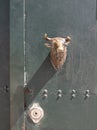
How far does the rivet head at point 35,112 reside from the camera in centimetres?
152

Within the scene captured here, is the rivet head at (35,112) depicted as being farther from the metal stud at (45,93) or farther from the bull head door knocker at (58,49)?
the bull head door knocker at (58,49)

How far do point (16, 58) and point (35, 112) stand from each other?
311 millimetres

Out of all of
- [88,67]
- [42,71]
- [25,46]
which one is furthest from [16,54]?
[88,67]

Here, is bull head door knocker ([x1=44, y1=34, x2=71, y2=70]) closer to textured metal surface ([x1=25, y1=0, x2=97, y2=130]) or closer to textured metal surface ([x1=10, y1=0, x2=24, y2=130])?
textured metal surface ([x1=25, y1=0, x2=97, y2=130])

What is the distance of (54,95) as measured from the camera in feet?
5.03

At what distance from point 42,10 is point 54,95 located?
0.47 meters

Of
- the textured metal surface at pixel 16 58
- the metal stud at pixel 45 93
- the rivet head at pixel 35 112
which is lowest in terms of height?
the rivet head at pixel 35 112

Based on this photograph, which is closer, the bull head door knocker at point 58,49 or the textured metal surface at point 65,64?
the bull head door knocker at point 58,49

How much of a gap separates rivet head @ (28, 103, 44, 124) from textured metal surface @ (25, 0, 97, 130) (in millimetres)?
23

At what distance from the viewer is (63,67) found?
1.53 meters

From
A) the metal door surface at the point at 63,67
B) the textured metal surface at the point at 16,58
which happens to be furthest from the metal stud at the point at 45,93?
the textured metal surface at the point at 16,58

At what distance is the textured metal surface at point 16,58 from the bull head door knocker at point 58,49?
157 mm

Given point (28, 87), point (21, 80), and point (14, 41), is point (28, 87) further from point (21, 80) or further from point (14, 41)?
point (14, 41)
